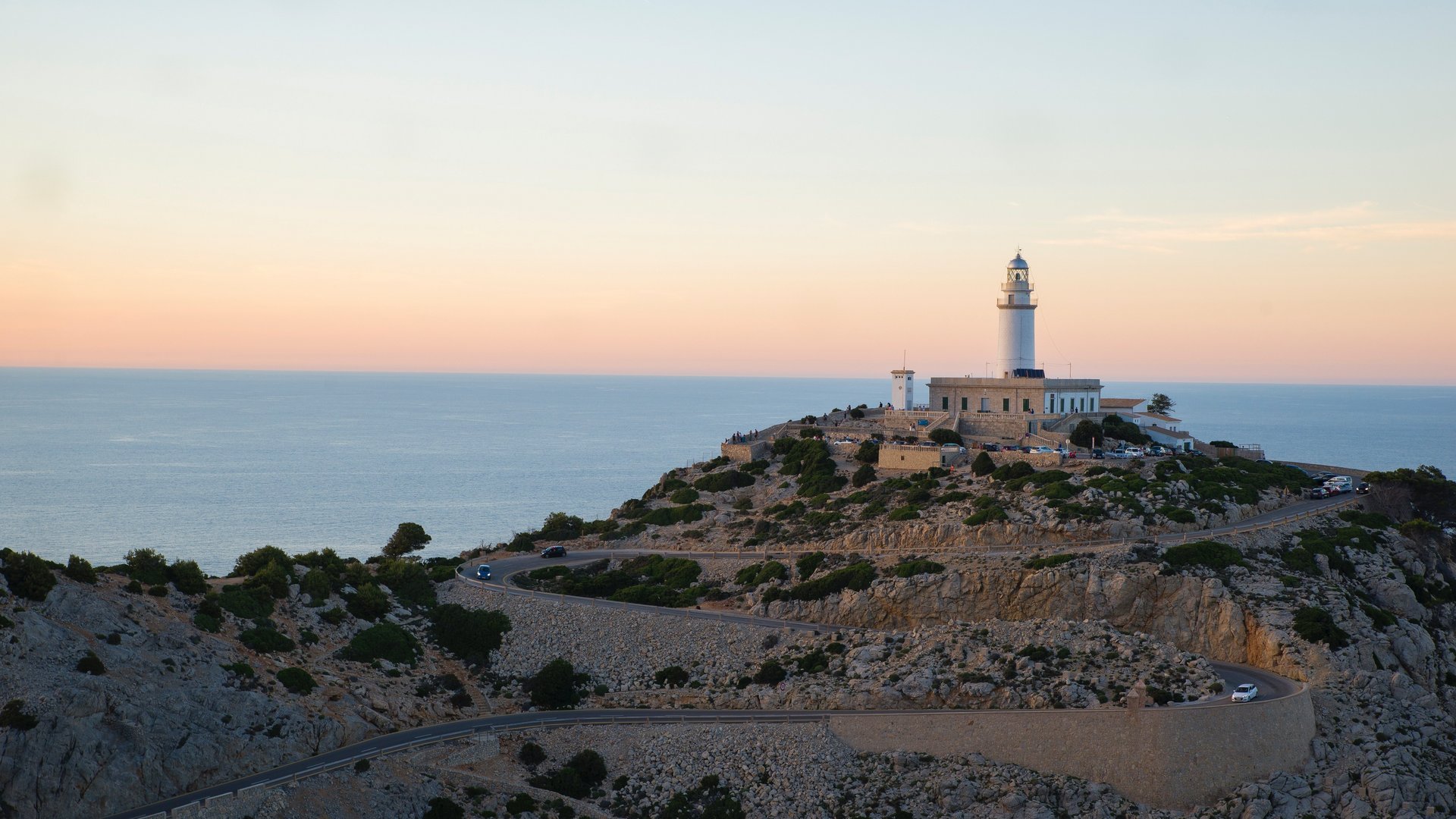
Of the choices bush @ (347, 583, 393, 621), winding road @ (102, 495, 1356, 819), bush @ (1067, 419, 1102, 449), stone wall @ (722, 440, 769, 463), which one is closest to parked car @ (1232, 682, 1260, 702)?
winding road @ (102, 495, 1356, 819)

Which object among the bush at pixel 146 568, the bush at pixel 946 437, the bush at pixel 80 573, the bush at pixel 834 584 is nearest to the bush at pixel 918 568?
the bush at pixel 834 584

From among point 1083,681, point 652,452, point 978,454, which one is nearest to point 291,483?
point 652,452

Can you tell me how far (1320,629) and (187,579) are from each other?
39.5 m

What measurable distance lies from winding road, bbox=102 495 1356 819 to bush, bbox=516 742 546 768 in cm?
145

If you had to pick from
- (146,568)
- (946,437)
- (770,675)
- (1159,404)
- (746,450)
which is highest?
(1159,404)

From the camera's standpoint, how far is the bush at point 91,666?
3198 cm

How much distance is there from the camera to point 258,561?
1800 inches

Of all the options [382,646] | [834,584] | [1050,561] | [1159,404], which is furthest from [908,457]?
[1159,404]

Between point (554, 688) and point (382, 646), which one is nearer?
point (554, 688)

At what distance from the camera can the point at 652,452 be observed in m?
160

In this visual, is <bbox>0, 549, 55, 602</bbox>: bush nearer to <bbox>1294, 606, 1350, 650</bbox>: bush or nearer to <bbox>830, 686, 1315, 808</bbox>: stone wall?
<bbox>830, 686, 1315, 808</bbox>: stone wall

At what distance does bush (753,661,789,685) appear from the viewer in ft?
133

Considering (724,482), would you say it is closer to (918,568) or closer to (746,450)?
(746,450)

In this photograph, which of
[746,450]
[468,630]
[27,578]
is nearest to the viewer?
[27,578]
